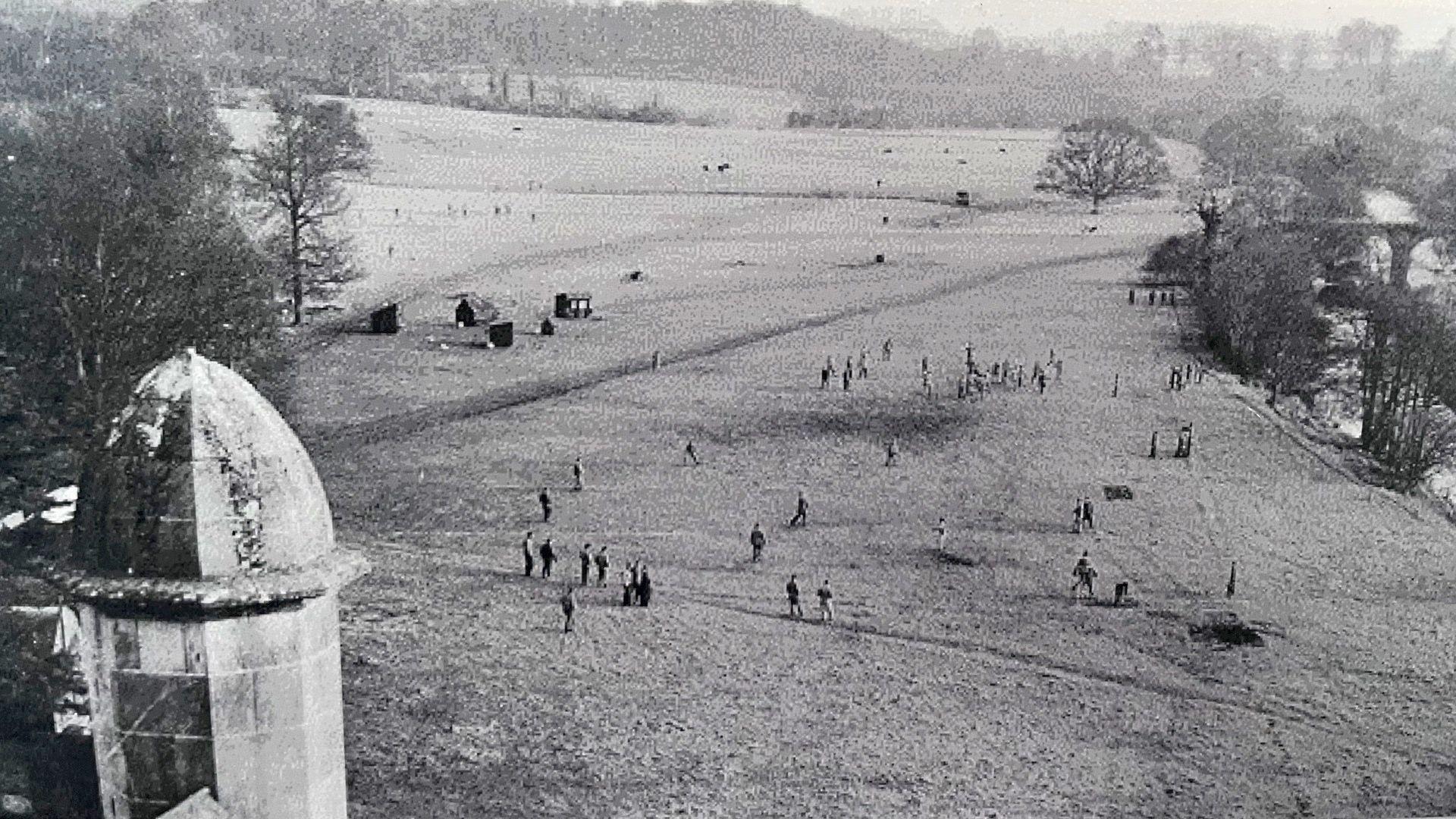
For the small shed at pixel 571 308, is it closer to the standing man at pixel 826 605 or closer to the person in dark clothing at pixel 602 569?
the person in dark clothing at pixel 602 569

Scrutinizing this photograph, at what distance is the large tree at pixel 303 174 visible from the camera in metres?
40.5

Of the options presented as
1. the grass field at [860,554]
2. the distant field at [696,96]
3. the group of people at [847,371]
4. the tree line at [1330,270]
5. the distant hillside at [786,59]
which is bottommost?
the grass field at [860,554]

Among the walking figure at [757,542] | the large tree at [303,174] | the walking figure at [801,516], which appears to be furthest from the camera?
the large tree at [303,174]

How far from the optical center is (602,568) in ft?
67.8

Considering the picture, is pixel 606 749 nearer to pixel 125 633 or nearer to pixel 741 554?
pixel 741 554

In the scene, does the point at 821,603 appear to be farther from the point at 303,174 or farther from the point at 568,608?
the point at 303,174

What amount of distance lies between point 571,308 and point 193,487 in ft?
132

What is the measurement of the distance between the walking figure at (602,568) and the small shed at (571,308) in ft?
71.3

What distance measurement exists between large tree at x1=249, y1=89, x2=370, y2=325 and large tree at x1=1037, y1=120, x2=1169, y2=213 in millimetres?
21754

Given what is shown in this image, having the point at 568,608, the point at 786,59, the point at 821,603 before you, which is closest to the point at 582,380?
the point at 786,59

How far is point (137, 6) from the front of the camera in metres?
39.1

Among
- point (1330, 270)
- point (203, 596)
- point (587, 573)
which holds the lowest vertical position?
point (587, 573)

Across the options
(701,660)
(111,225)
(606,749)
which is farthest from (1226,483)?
(111,225)

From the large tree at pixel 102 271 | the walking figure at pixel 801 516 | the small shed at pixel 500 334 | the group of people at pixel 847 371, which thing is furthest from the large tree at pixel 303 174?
the walking figure at pixel 801 516
